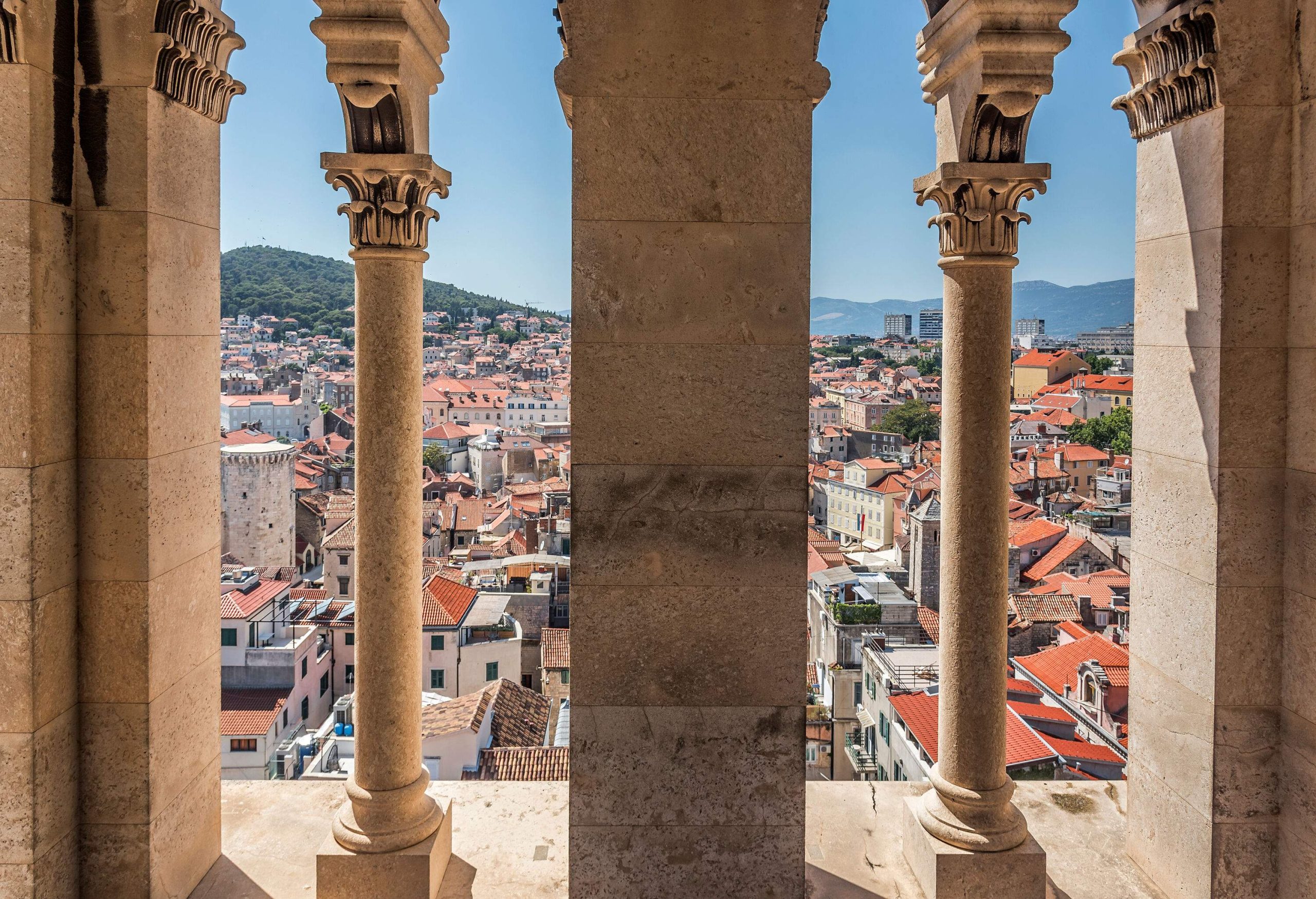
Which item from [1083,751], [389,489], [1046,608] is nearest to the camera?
[389,489]

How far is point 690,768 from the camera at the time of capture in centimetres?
510

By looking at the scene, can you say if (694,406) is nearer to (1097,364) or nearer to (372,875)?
(372,875)

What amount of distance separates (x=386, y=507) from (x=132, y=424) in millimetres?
1763

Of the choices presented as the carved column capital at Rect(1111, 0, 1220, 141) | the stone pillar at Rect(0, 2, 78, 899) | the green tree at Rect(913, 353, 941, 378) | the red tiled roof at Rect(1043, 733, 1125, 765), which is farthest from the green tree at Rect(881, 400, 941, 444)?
the stone pillar at Rect(0, 2, 78, 899)

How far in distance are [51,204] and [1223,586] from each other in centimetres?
831

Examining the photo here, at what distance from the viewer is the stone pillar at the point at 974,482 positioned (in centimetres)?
601

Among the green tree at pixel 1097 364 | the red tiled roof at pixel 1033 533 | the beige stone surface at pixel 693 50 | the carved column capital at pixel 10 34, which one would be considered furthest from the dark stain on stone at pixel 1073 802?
the green tree at pixel 1097 364

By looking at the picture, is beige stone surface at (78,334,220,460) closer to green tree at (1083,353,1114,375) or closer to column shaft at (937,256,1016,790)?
column shaft at (937,256,1016,790)

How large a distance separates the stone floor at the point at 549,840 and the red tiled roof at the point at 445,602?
19586 millimetres

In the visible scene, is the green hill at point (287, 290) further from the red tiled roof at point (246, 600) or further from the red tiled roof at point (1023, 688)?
the red tiled roof at point (1023, 688)

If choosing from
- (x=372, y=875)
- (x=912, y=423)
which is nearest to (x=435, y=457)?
(x=912, y=423)

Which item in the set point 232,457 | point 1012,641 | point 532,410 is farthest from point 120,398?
point 532,410

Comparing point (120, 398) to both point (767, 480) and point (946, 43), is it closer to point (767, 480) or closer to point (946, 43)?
point (767, 480)

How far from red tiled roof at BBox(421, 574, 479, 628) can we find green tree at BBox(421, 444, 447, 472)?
5975cm
